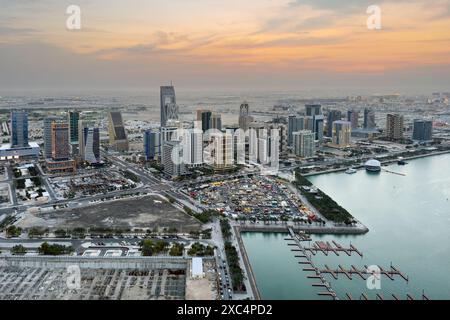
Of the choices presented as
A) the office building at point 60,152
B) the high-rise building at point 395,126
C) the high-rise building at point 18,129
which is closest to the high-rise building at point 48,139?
the office building at point 60,152

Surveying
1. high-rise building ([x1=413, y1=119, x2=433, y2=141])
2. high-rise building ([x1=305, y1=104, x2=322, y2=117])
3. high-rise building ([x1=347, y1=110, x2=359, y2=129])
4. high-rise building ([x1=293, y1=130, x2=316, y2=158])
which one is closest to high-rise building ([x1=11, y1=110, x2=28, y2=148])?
high-rise building ([x1=293, y1=130, x2=316, y2=158])

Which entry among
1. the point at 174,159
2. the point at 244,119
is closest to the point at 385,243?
the point at 174,159

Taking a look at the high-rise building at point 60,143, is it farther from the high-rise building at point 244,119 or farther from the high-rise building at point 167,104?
the high-rise building at point 244,119

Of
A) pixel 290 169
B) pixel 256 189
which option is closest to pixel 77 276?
pixel 256 189

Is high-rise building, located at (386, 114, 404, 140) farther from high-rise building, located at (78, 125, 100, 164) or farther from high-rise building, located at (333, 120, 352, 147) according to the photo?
high-rise building, located at (78, 125, 100, 164)
